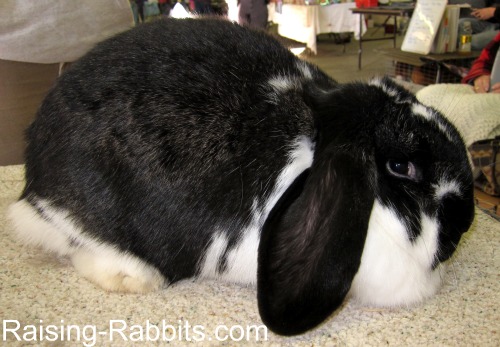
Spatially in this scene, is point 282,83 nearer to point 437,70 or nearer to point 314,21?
point 437,70

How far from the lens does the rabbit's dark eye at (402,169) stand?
892 mm

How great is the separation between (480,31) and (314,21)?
263 cm

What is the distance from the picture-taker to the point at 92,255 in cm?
106

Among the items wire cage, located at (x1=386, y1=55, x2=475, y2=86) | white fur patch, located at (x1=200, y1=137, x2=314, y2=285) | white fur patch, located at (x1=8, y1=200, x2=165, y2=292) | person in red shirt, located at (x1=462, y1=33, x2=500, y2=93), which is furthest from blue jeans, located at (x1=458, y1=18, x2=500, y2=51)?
white fur patch, located at (x1=8, y1=200, x2=165, y2=292)

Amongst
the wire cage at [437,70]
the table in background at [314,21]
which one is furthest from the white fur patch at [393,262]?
the table in background at [314,21]

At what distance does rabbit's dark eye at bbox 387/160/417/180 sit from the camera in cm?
89

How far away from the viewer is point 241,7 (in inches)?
192

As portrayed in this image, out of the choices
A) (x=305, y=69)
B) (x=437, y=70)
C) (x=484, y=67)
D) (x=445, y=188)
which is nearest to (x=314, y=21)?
(x=437, y=70)

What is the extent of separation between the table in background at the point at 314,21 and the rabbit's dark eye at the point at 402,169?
5457mm

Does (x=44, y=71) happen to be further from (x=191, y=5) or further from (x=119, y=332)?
(x=191, y=5)

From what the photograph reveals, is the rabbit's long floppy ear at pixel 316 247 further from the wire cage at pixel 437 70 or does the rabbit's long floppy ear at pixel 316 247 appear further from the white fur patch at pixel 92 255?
the wire cage at pixel 437 70

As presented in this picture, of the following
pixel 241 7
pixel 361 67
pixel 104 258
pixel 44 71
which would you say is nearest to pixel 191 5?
pixel 241 7

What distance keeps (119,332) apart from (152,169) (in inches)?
13.1

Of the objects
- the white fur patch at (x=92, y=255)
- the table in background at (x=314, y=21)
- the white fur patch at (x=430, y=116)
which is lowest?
the table in background at (x=314, y=21)
